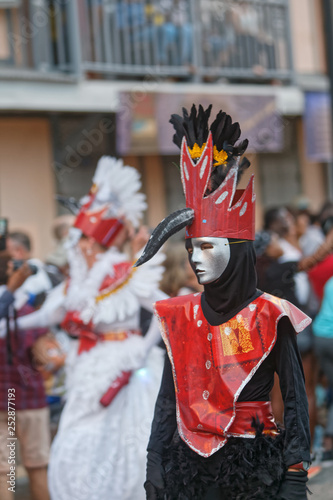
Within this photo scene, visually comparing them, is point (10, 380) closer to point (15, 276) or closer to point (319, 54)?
point (15, 276)

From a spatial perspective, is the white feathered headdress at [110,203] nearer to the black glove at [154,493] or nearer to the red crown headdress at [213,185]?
the red crown headdress at [213,185]

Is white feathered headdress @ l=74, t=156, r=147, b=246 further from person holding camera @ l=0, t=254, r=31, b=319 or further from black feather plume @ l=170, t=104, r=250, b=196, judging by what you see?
black feather plume @ l=170, t=104, r=250, b=196

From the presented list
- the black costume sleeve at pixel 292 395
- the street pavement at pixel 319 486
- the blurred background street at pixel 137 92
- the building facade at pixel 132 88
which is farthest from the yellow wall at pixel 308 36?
the black costume sleeve at pixel 292 395

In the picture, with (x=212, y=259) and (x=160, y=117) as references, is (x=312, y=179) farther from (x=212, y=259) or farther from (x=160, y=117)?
(x=212, y=259)

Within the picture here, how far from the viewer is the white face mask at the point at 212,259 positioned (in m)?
2.93

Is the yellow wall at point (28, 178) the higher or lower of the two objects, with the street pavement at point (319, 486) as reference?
higher

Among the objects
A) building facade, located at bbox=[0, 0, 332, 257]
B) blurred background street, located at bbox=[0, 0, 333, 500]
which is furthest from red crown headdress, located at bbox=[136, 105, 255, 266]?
building facade, located at bbox=[0, 0, 332, 257]

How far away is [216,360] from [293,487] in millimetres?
520

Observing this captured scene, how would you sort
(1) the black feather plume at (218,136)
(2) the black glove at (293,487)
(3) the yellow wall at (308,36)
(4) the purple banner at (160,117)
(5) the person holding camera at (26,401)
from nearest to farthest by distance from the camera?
(2) the black glove at (293,487) → (1) the black feather plume at (218,136) → (5) the person holding camera at (26,401) → (4) the purple banner at (160,117) → (3) the yellow wall at (308,36)

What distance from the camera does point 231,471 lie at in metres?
2.85

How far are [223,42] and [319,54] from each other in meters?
3.00

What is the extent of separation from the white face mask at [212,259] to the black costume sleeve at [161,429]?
0.41 m

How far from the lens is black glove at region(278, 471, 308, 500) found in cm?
275

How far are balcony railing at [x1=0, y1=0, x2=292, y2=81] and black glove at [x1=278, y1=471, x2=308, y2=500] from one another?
27.6ft
